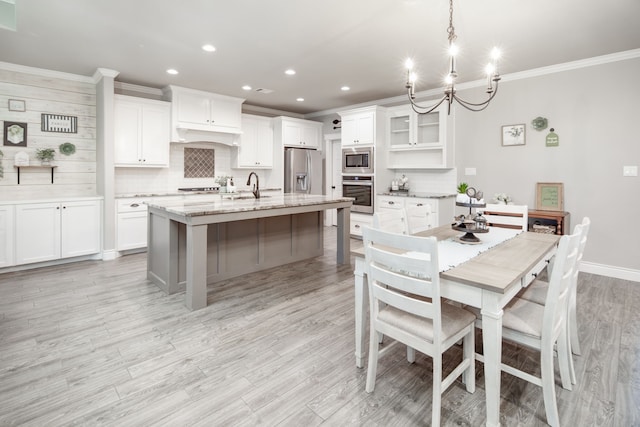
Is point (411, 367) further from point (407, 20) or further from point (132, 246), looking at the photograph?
point (132, 246)

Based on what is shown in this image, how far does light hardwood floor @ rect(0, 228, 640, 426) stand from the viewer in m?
1.70

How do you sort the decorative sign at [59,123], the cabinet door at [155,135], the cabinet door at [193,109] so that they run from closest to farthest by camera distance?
the decorative sign at [59,123]
the cabinet door at [155,135]
the cabinet door at [193,109]

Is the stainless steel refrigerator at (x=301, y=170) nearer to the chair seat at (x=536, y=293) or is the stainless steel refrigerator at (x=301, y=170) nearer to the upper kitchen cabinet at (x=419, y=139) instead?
the upper kitchen cabinet at (x=419, y=139)

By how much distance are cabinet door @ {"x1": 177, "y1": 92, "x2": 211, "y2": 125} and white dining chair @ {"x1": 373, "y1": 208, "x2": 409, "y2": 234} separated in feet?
Result: 13.2

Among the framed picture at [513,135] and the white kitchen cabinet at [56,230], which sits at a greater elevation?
the framed picture at [513,135]

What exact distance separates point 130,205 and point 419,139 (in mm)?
4577

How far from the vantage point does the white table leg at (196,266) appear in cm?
290

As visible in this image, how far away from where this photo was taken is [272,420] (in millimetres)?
1661

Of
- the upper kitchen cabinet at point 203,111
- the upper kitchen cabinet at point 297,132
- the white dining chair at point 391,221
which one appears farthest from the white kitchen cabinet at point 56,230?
the white dining chair at point 391,221

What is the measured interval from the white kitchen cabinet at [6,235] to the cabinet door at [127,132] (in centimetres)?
135

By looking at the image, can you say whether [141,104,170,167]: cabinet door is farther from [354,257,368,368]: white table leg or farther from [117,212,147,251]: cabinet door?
[354,257,368,368]: white table leg

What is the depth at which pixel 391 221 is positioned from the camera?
8.59 feet

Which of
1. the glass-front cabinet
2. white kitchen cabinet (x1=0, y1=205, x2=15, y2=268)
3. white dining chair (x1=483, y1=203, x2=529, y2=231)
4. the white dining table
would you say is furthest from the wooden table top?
white kitchen cabinet (x1=0, y1=205, x2=15, y2=268)

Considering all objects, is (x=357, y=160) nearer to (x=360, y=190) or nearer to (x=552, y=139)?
(x=360, y=190)
